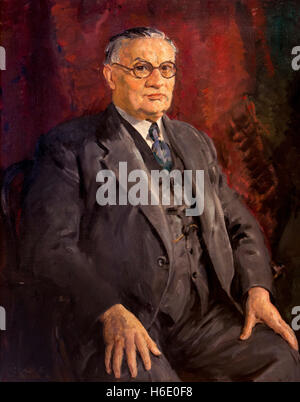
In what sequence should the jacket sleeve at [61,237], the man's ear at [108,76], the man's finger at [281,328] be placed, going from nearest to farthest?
the jacket sleeve at [61,237]
the man's finger at [281,328]
the man's ear at [108,76]

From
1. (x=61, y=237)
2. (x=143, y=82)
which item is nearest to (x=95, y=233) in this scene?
(x=61, y=237)

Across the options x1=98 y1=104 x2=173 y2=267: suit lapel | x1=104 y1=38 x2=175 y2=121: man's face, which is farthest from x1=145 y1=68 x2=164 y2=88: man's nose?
x1=98 y1=104 x2=173 y2=267: suit lapel

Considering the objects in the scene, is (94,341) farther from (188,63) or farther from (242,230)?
(188,63)

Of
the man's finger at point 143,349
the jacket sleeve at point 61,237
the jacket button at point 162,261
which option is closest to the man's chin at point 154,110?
the jacket sleeve at point 61,237

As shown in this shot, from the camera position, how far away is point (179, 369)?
304 centimetres

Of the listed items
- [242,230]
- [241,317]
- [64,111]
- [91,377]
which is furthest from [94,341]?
[64,111]

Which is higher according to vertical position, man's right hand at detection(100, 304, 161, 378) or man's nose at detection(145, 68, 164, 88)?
man's nose at detection(145, 68, 164, 88)

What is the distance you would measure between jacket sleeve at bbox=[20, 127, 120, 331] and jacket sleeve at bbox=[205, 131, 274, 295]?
2.26 feet

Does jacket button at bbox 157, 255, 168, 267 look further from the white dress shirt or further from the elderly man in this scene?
the white dress shirt

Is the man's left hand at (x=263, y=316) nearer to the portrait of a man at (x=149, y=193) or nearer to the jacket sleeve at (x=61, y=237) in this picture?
the portrait of a man at (x=149, y=193)

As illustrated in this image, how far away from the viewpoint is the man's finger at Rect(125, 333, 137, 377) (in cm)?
280

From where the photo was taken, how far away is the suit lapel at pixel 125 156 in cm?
295

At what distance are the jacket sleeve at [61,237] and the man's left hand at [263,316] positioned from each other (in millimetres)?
677
